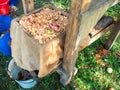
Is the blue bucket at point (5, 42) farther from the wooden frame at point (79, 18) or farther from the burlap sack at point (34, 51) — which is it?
the wooden frame at point (79, 18)

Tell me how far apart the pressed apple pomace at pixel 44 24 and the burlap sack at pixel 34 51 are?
0.07 metres

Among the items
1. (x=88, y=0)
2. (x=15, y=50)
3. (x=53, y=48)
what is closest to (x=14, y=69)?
(x=15, y=50)

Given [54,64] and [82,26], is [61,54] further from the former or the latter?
[82,26]

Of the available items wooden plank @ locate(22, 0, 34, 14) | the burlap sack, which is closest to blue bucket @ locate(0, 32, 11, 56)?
the burlap sack

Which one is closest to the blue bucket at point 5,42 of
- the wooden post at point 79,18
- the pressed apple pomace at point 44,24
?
the pressed apple pomace at point 44,24

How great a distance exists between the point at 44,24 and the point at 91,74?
1.66m

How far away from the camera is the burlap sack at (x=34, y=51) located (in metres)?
2.53

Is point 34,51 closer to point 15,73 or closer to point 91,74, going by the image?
point 15,73

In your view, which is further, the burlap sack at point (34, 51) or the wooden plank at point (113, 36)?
the wooden plank at point (113, 36)

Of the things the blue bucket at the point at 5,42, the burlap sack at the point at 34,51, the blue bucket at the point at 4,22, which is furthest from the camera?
the blue bucket at the point at 4,22

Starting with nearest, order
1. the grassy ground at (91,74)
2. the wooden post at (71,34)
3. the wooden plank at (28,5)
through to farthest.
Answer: the wooden post at (71,34) → the wooden plank at (28,5) → the grassy ground at (91,74)

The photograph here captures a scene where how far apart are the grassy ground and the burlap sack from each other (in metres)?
0.84

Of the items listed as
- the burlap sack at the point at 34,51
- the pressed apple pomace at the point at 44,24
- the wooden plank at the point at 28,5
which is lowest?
the burlap sack at the point at 34,51

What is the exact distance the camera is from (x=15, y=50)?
9.80 ft
